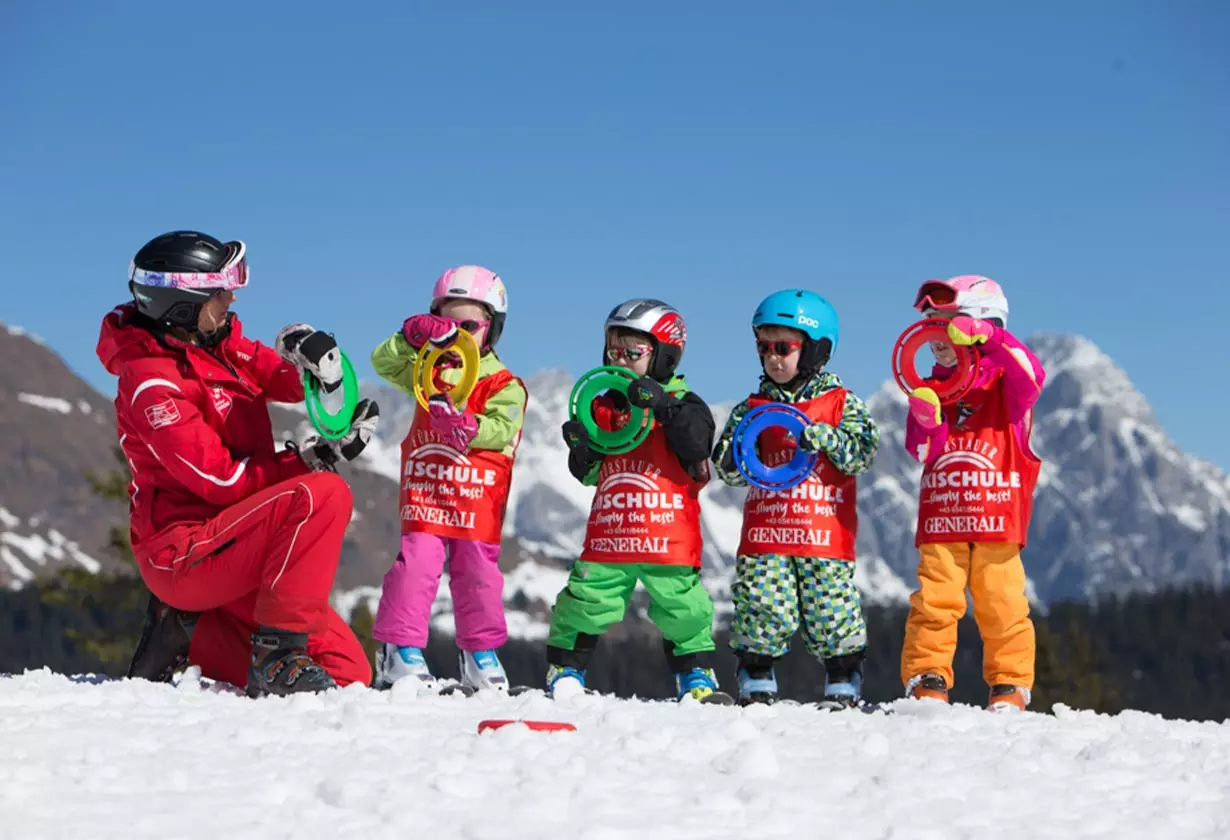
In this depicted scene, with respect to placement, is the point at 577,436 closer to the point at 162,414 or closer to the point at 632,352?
the point at 632,352

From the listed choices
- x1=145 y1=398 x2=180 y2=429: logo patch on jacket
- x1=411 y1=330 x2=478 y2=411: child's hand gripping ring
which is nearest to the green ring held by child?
x1=411 y1=330 x2=478 y2=411: child's hand gripping ring

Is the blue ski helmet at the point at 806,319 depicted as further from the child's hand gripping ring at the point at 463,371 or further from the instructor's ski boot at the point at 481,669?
the instructor's ski boot at the point at 481,669

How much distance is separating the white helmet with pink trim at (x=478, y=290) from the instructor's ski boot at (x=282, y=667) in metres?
2.70

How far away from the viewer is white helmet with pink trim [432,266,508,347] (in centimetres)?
941

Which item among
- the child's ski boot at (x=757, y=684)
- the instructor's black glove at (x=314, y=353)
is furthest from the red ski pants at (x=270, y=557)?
the child's ski boot at (x=757, y=684)

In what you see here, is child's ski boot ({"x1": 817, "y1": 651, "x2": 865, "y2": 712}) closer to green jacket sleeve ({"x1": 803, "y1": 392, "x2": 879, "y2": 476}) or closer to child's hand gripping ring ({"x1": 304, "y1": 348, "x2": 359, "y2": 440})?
green jacket sleeve ({"x1": 803, "y1": 392, "x2": 879, "y2": 476})

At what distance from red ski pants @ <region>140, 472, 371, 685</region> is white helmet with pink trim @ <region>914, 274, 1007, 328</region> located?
4.01m

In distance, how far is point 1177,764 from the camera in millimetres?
5973

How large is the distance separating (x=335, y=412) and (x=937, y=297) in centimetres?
398

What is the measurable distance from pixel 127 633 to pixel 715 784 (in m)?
39.3

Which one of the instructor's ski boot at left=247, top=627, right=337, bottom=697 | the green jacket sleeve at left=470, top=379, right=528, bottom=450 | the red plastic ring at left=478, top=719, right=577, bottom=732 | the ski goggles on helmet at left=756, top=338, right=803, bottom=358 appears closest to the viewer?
the red plastic ring at left=478, top=719, right=577, bottom=732

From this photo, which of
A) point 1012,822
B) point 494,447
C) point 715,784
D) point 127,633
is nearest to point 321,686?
point 494,447

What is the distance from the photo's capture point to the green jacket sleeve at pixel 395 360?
9.22 m

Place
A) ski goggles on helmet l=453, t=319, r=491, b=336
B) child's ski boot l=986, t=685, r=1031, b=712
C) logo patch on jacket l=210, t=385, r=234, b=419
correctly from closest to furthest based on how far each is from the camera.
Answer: logo patch on jacket l=210, t=385, r=234, b=419
child's ski boot l=986, t=685, r=1031, b=712
ski goggles on helmet l=453, t=319, r=491, b=336
